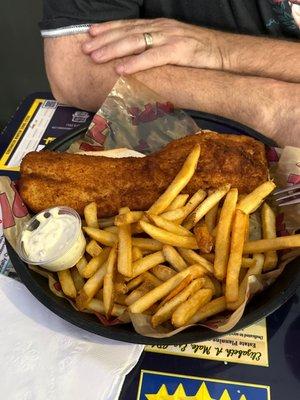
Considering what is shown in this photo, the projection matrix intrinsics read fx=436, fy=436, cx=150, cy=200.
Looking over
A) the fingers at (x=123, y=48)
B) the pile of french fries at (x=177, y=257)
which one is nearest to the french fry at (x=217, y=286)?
the pile of french fries at (x=177, y=257)

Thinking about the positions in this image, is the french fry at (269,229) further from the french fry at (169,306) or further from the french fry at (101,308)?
the french fry at (101,308)

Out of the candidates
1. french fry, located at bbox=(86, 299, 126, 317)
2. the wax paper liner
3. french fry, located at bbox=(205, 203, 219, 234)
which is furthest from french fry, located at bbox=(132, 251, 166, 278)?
the wax paper liner

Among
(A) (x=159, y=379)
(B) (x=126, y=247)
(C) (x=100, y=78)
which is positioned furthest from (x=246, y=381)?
(C) (x=100, y=78)

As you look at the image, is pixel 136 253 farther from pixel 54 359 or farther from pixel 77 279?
pixel 54 359

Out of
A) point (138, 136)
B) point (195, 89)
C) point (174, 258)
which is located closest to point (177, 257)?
point (174, 258)

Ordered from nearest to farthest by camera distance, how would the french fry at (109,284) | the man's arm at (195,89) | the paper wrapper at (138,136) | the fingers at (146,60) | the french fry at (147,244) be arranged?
the french fry at (109,284), the french fry at (147,244), the paper wrapper at (138,136), the man's arm at (195,89), the fingers at (146,60)
